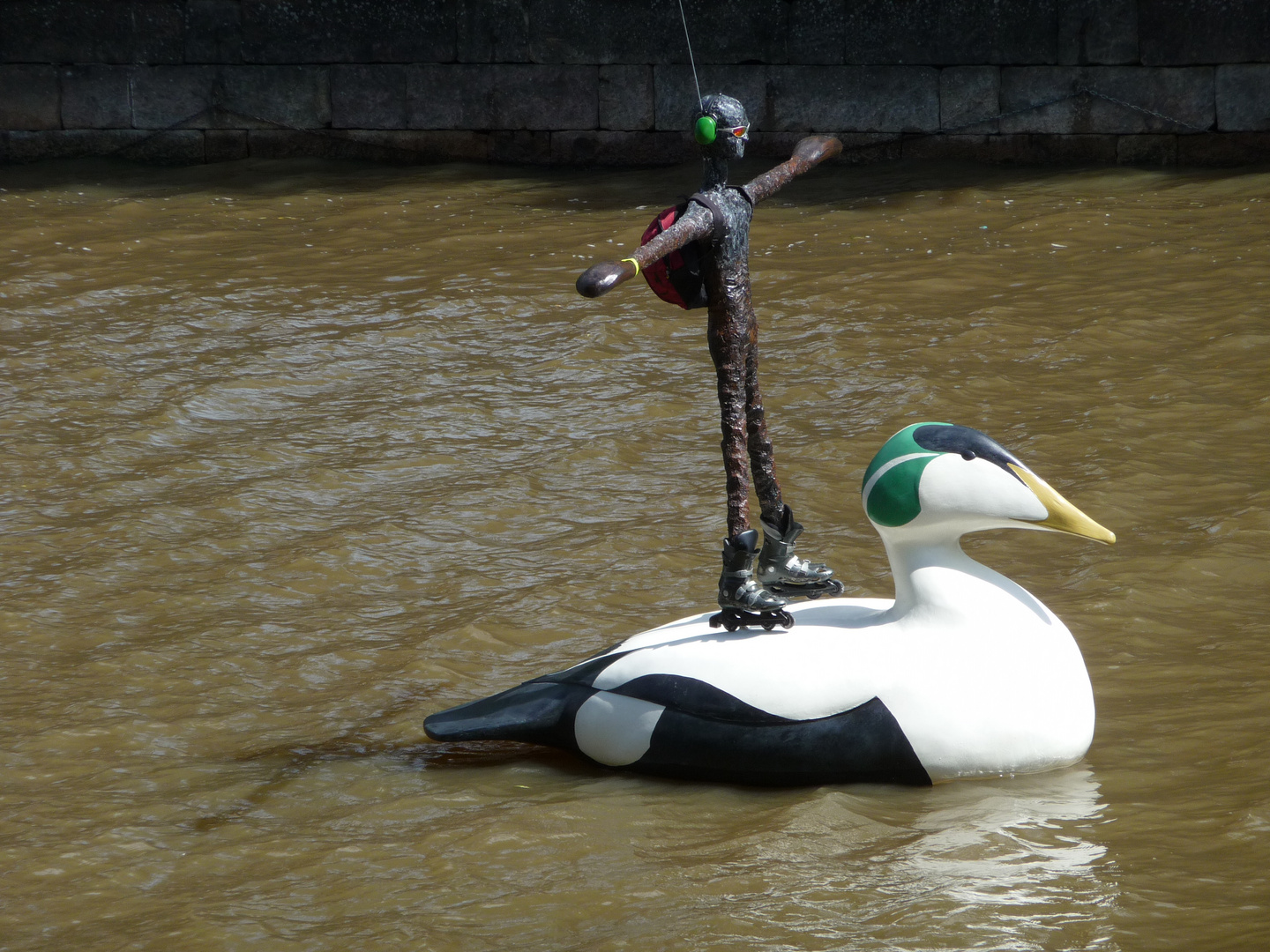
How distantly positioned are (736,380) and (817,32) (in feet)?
27.8

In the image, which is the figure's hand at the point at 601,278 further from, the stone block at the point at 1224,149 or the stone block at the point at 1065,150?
the stone block at the point at 1224,149

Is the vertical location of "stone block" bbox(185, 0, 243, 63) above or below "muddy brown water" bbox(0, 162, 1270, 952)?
above

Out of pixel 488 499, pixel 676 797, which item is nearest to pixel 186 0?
pixel 488 499

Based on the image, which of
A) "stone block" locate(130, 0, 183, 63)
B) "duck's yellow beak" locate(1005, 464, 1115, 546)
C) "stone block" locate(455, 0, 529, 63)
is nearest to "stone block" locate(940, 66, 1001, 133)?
"stone block" locate(455, 0, 529, 63)

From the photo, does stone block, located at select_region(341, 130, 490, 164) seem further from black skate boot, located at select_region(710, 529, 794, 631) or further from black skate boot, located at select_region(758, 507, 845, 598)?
black skate boot, located at select_region(710, 529, 794, 631)

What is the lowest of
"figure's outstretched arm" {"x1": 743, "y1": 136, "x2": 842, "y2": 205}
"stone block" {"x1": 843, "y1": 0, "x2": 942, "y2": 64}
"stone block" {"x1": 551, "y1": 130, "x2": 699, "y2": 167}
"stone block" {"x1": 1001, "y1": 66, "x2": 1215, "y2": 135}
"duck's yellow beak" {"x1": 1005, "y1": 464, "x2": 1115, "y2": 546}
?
"duck's yellow beak" {"x1": 1005, "y1": 464, "x2": 1115, "y2": 546}

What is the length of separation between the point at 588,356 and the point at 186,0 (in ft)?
22.5

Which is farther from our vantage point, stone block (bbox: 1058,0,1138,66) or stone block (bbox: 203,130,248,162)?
stone block (bbox: 203,130,248,162)

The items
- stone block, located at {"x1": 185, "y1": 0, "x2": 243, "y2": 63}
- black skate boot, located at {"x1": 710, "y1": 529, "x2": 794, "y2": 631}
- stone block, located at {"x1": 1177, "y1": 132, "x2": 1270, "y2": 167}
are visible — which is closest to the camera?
black skate boot, located at {"x1": 710, "y1": 529, "x2": 794, "y2": 631}

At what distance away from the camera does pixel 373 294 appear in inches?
364

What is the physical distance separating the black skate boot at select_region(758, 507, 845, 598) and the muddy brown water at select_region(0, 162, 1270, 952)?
2.15 feet

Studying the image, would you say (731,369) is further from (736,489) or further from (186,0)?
(186,0)

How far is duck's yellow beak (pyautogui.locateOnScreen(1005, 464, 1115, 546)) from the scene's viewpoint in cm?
395

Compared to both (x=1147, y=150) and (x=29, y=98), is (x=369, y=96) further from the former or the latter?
(x=1147, y=150)
